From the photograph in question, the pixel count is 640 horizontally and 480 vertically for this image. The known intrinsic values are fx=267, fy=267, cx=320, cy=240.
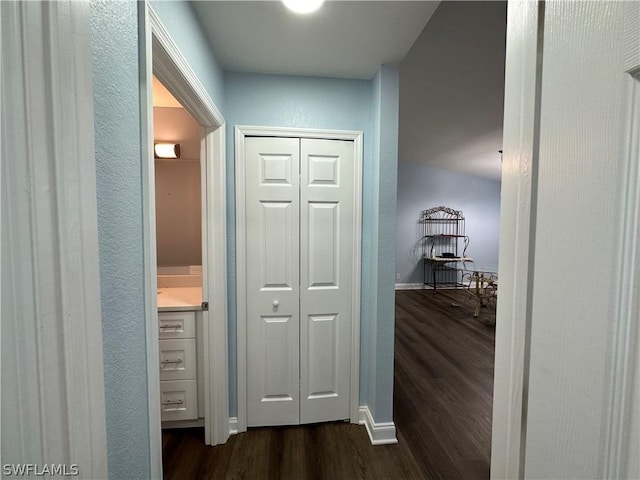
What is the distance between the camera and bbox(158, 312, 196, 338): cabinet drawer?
1.83 meters

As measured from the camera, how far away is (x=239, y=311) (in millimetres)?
1859

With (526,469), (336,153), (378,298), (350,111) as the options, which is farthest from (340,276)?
(526,469)

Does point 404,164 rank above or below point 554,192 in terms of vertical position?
above

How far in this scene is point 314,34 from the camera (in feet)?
4.72

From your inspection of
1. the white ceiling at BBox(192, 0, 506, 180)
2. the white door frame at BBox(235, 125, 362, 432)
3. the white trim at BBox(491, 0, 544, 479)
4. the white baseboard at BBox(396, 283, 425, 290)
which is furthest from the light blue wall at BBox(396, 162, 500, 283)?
the white trim at BBox(491, 0, 544, 479)

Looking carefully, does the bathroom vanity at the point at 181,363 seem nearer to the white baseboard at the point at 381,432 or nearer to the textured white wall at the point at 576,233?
the white baseboard at the point at 381,432

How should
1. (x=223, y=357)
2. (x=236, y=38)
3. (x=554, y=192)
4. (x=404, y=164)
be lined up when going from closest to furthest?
(x=554, y=192) < (x=236, y=38) < (x=223, y=357) < (x=404, y=164)

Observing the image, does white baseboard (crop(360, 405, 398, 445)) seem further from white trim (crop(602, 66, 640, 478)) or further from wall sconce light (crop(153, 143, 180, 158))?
wall sconce light (crop(153, 143, 180, 158))

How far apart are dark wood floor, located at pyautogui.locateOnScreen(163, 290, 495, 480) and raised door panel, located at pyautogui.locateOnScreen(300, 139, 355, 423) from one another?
0.22 m

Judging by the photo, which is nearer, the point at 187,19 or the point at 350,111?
the point at 187,19

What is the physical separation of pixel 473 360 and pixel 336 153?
2.78 metres

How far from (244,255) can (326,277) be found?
23.6 inches

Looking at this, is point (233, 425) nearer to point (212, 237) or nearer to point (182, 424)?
point (182, 424)

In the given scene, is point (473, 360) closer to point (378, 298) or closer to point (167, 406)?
point (378, 298)
